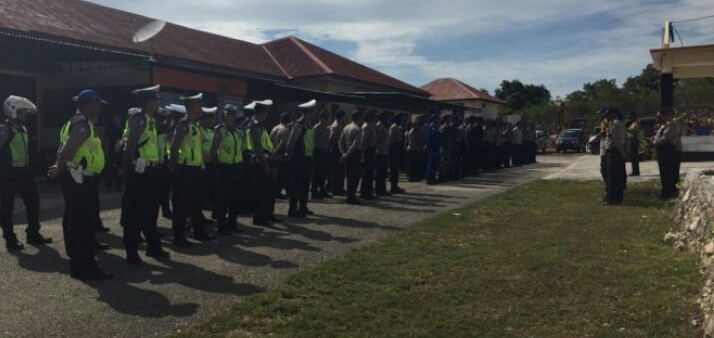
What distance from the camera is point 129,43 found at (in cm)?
2147

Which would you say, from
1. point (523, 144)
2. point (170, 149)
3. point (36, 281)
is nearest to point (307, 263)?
point (170, 149)

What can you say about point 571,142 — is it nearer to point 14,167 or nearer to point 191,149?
point 191,149

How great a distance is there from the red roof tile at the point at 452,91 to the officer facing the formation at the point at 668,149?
4070cm

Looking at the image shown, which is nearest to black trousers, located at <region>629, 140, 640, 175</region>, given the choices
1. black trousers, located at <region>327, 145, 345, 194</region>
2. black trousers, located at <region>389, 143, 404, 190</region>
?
black trousers, located at <region>389, 143, 404, 190</region>

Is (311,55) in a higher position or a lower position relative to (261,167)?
higher

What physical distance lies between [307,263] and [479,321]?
8.17 ft

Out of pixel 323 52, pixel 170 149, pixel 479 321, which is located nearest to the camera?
pixel 479 321

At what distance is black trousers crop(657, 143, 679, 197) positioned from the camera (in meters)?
12.1

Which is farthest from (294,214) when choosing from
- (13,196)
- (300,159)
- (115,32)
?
(115,32)

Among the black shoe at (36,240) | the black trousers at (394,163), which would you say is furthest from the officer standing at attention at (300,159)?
the black trousers at (394,163)

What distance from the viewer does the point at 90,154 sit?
20.6ft

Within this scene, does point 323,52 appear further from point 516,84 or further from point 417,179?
point 516,84

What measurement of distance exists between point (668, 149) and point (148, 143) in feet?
32.2

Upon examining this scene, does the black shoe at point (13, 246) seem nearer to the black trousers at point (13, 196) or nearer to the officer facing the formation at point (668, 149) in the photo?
the black trousers at point (13, 196)
